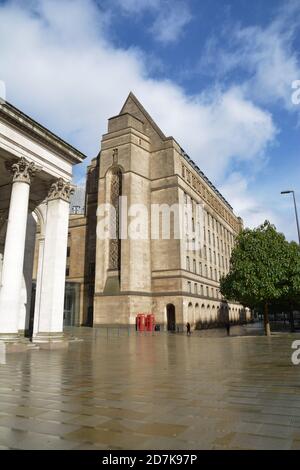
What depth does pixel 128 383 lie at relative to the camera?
332 inches

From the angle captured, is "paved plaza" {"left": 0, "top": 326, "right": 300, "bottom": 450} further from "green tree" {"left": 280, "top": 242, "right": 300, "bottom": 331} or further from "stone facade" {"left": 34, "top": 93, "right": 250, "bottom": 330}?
"stone facade" {"left": 34, "top": 93, "right": 250, "bottom": 330}

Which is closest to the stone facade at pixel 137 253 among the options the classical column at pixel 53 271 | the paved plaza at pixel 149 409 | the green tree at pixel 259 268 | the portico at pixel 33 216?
the green tree at pixel 259 268

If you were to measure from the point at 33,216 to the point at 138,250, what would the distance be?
21606 mm

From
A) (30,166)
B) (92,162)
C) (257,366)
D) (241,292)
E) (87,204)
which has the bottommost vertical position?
(257,366)

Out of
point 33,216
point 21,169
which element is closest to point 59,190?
point 21,169

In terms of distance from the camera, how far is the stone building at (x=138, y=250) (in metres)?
43.6

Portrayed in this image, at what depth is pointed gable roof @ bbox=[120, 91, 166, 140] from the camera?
51.3 m

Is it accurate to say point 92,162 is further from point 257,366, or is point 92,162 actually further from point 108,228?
point 257,366

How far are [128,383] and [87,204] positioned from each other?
49.8m

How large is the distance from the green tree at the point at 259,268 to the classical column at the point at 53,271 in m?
18.2

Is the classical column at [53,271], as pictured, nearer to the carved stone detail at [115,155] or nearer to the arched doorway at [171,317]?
the arched doorway at [171,317]
